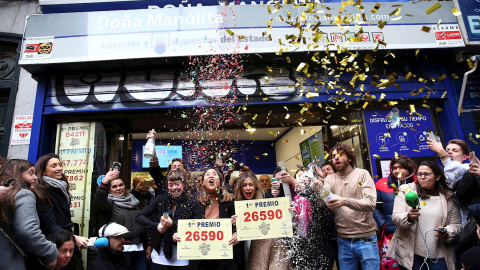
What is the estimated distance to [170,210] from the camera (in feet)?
12.3

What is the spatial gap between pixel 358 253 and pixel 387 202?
39.2 inches

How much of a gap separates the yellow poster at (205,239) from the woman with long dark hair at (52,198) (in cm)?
97

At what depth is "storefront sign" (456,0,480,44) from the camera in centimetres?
577

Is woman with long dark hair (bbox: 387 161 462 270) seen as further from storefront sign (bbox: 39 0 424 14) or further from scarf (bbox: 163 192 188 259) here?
storefront sign (bbox: 39 0 424 14)

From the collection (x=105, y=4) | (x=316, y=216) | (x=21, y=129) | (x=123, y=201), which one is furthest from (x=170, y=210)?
(x=105, y=4)

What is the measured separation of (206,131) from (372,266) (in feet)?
12.0

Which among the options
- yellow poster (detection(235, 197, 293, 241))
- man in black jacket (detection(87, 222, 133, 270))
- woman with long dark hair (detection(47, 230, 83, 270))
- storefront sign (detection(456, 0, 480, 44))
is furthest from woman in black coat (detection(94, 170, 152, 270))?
storefront sign (detection(456, 0, 480, 44))

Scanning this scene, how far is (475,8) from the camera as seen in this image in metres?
6.00

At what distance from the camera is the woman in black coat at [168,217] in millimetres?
3520

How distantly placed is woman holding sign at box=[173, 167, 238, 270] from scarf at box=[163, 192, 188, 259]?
0.71ft

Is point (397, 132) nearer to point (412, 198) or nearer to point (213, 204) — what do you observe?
point (412, 198)

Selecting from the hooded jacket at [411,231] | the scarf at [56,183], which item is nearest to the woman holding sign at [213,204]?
the scarf at [56,183]

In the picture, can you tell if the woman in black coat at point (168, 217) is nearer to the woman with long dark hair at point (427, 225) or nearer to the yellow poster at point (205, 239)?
the yellow poster at point (205, 239)

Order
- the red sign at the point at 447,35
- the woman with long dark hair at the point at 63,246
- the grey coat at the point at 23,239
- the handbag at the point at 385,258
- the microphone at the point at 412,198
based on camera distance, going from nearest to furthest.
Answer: the grey coat at the point at 23,239
the woman with long dark hair at the point at 63,246
the microphone at the point at 412,198
the handbag at the point at 385,258
the red sign at the point at 447,35
